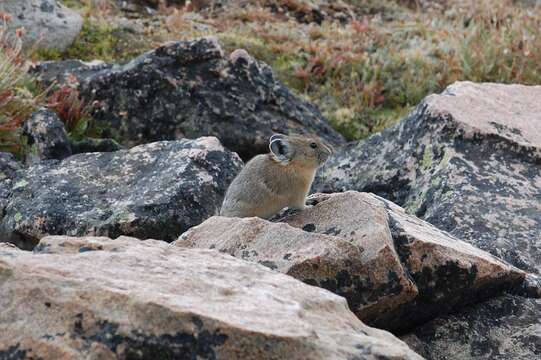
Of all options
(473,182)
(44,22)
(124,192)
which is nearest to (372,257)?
(473,182)

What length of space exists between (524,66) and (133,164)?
8060 millimetres

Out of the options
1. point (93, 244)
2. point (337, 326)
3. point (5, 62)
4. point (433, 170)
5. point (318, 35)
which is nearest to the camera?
point (337, 326)

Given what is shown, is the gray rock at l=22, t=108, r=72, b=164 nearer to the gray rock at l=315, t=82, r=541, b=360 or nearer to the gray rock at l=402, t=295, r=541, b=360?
the gray rock at l=315, t=82, r=541, b=360

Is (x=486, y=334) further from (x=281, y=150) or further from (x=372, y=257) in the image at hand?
(x=281, y=150)

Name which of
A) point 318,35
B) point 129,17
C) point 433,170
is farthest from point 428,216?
point 129,17

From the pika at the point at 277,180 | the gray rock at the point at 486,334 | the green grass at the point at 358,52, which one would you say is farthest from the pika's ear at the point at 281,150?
the green grass at the point at 358,52

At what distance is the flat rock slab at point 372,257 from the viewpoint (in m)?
5.26

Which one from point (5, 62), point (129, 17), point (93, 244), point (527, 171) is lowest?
point (129, 17)

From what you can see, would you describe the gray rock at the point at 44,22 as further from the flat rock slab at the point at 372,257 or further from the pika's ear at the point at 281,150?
the flat rock slab at the point at 372,257

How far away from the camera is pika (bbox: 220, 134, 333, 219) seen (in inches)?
271

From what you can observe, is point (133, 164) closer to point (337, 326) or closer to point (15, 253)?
point (15, 253)

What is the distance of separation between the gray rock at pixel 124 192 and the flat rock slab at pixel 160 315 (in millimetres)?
3157

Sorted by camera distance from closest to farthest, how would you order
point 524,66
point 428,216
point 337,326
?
point 337,326
point 428,216
point 524,66

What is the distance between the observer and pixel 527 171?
26.3 ft
